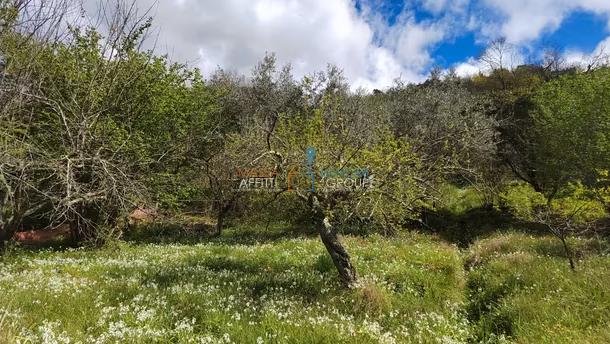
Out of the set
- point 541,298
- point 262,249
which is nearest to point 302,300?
point 541,298

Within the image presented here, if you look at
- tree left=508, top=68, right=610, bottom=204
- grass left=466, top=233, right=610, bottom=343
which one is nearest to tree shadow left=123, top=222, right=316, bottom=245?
grass left=466, top=233, right=610, bottom=343

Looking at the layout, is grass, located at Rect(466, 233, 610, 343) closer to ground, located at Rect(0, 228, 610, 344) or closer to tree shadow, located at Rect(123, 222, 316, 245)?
ground, located at Rect(0, 228, 610, 344)

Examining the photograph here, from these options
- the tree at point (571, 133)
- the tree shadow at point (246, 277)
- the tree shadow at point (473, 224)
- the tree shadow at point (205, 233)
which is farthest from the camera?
the tree shadow at point (473, 224)

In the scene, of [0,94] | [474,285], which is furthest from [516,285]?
[0,94]

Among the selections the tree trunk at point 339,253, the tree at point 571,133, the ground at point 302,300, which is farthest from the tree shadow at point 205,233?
the tree at point 571,133

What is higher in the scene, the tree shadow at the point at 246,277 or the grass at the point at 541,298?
the grass at the point at 541,298

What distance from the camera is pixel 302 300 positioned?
9.44 m

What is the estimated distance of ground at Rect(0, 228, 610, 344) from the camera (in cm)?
737

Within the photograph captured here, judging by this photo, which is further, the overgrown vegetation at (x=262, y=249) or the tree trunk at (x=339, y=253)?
the tree trunk at (x=339, y=253)

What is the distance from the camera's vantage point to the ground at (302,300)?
24.2ft

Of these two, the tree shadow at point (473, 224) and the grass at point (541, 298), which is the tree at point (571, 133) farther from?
the grass at point (541, 298)

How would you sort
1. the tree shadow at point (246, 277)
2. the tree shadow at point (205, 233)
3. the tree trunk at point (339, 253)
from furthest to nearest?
the tree shadow at point (205, 233) < the tree trunk at point (339, 253) < the tree shadow at point (246, 277)

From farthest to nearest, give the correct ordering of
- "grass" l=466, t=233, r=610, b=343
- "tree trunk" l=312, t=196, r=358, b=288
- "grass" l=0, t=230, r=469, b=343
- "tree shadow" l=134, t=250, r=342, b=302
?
"tree trunk" l=312, t=196, r=358, b=288
"tree shadow" l=134, t=250, r=342, b=302
"grass" l=466, t=233, r=610, b=343
"grass" l=0, t=230, r=469, b=343

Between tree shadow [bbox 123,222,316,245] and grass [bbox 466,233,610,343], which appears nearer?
grass [bbox 466,233,610,343]
